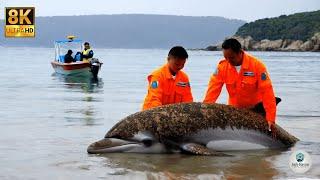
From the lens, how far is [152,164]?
8398 millimetres

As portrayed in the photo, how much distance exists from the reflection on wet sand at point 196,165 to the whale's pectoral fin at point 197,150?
0.11m

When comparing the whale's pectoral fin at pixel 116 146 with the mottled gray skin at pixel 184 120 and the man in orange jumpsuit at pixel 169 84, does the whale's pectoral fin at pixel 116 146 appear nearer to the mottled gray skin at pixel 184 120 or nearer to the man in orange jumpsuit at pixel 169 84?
the mottled gray skin at pixel 184 120

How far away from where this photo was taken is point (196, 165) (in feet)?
27.5

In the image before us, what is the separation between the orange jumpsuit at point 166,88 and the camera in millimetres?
9680

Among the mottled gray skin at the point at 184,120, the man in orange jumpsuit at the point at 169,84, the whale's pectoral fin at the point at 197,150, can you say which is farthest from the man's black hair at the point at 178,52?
the whale's pectoral fin at the point at 197,150

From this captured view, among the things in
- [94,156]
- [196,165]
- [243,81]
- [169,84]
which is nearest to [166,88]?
[169,84]

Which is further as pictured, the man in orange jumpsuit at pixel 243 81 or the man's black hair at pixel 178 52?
the man in orange jumpsuit at pixel 243 81

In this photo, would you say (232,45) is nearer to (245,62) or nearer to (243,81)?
(245,62)

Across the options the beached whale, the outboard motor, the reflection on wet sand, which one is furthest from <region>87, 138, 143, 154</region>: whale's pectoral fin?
the outboard motor

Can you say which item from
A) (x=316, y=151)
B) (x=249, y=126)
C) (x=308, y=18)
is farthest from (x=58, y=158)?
(x=308, y=18)

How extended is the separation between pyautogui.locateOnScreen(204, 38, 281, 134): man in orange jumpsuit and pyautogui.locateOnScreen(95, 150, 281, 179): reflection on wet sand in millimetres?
835

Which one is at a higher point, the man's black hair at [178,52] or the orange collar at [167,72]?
the man's black hair at [178,52]

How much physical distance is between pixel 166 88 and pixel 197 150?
1.26 m

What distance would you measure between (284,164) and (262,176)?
0.90 m
